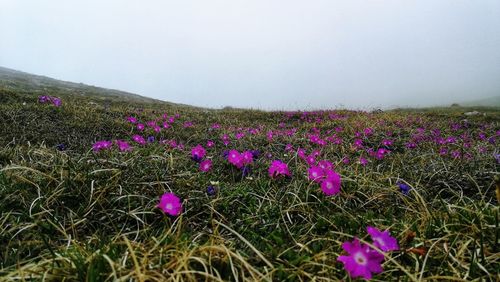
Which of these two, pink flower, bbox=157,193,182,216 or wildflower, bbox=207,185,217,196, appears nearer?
pink flower, bbox=157,193,182,216

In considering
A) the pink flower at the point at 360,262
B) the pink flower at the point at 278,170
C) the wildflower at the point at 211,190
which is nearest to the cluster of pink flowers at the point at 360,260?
the pink flower at the point at 360,262

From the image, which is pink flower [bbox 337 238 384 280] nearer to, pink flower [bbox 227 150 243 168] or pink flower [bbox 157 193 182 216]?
pink flower [bbox 157 193 182 216]

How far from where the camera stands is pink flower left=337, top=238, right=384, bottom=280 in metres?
1.35

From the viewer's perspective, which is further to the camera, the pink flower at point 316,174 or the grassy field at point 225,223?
the pink flower at point 316,174

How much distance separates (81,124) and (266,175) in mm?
5698

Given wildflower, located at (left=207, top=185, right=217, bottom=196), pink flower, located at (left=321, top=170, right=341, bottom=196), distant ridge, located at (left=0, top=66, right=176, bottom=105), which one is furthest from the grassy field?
distant ridge, located at (left=0, top=66, right=176, bottom=105)

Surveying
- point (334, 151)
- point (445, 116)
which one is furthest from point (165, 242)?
point (445, 116)

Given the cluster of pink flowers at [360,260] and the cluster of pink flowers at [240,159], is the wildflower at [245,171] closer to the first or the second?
the cluster of pink flowers at [240,159]

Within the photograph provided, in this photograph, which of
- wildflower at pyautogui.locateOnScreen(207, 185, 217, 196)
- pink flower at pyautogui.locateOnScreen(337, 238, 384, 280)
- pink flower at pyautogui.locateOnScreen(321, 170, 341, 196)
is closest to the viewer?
pink flower at pyautogui.locateOnScreen(337, 238, 384, 280)

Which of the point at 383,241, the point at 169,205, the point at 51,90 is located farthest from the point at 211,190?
the point at 51,90

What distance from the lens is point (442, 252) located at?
1.85 metres

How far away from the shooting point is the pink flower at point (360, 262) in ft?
4.42

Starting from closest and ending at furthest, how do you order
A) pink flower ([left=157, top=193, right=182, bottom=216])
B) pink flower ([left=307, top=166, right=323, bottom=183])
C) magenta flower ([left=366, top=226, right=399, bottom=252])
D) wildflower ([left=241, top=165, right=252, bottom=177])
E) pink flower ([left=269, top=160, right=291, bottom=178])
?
magenta flower ([left=366, top=226, right=399, bottom=252])
pink flower ([left=157, top=193, right=182, bottom=216])
pink flower ([left=307, top=166, right=323, bottom=183])
pink flower ([left=269, top=160, right=291, bottom=178])
wildflower ([left=241, top=165, right=252, bottom=177])

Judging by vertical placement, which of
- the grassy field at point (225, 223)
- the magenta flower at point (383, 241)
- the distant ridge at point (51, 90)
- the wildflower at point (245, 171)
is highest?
the distant ridge at point (51, 90)
